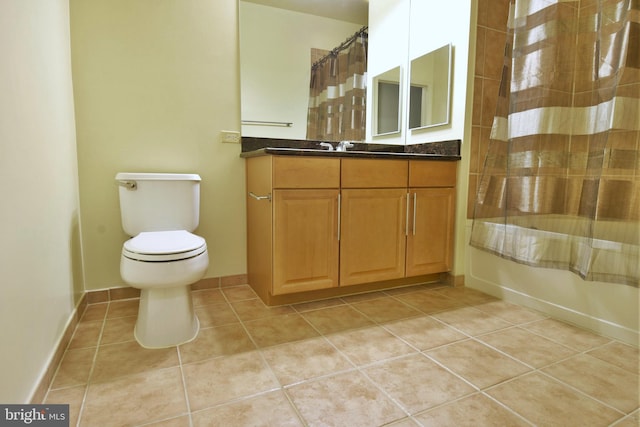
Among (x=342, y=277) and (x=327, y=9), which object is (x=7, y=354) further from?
(x=327, y=9)

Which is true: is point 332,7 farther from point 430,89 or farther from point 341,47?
point 430,89

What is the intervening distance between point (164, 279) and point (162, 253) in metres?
0.11

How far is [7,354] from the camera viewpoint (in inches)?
37.1

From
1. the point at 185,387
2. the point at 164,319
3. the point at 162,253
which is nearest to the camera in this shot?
the point at 185,387

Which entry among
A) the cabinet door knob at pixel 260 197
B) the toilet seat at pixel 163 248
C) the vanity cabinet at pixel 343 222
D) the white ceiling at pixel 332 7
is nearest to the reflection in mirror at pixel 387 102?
the white ceiling at pixel 332 7

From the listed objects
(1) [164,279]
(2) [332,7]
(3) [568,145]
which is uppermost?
(2) [332,7]

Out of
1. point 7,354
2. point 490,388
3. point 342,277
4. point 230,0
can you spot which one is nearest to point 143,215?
point 7,354

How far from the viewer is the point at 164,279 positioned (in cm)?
145

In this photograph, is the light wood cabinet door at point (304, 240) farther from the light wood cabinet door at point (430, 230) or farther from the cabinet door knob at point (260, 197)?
the light wood cabinet door at point (430, 230)

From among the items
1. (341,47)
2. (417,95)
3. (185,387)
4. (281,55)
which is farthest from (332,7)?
(185,387)

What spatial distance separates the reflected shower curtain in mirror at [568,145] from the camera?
1515mm

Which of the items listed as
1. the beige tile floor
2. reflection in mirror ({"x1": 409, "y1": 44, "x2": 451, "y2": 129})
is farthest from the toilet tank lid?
reflection in mirror ({"x1": 409, "y1": 44, "x2": 451, "y2": 129})

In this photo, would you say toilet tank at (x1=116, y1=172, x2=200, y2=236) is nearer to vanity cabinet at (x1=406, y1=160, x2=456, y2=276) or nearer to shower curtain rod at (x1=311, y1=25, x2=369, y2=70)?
shower curtain rod at (x1=311, y1=25, x2=369, y2=70)

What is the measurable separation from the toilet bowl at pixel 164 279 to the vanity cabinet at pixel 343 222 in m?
0.46
